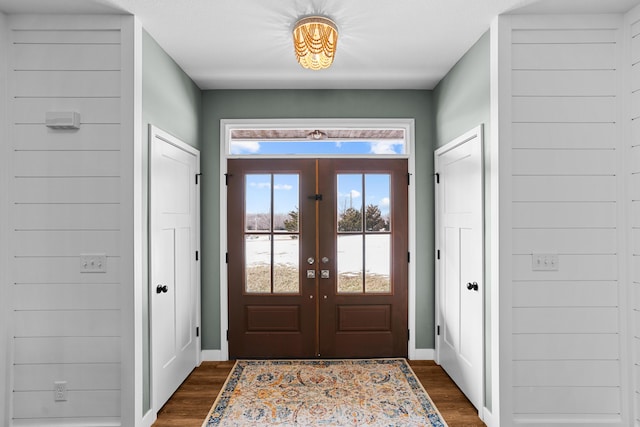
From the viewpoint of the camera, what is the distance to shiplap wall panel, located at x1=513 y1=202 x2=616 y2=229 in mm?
2264

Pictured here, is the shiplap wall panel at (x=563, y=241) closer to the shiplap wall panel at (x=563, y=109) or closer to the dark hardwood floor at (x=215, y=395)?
the shiplap wall panel at (x=563, y=109)

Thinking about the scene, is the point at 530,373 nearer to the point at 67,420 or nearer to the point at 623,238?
the point at 623,238

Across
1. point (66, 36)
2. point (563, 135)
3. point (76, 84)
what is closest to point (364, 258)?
point (563, 135)

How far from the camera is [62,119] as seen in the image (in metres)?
2.20

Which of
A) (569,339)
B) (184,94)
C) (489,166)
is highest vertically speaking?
(184,94)

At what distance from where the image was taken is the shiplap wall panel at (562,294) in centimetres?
226

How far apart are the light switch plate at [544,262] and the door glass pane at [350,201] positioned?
5.22ft

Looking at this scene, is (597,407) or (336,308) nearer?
(597,407)

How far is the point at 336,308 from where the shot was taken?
3537mm

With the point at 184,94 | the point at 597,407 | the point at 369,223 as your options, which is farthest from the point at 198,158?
the point at 597,407

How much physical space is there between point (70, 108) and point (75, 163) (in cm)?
34

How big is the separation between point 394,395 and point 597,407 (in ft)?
4.25

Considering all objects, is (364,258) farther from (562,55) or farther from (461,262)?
(562,55)

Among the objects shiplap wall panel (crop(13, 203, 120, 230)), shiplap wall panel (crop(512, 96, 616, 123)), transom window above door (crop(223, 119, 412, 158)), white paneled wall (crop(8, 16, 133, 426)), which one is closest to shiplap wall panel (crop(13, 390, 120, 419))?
white paneled wall (crop(8, 16, 133, 426))
